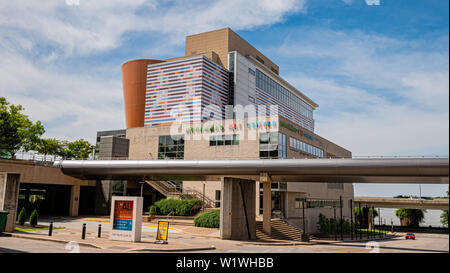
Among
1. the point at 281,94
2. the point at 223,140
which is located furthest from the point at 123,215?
the point at 281,94

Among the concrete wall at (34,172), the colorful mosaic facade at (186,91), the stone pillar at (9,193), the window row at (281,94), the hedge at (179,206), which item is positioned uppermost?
the window row at (281,94)

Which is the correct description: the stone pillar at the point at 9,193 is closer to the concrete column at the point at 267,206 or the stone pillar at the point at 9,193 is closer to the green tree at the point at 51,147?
the concrete column at the point at 267,206

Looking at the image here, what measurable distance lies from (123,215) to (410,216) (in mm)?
Result: 94582

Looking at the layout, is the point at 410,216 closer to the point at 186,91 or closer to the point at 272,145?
the point at 272,145

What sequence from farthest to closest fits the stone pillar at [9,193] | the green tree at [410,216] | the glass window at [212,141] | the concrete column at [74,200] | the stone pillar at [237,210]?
1. the green tree at [410,216]
2. the glass window at [212,141]
3. the concrete column at [74,200]
4. the stone pillar at [237,210]
5. the stone pillar at [9,193]

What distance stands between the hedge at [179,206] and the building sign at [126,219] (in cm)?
2142

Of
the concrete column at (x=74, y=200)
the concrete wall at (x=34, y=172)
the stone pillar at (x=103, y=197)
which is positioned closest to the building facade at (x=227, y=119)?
the stone pillar at (x=103, y=197)

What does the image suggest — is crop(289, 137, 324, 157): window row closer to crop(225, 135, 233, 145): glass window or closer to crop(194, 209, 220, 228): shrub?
crop(225, 135, 233, 145): glass window

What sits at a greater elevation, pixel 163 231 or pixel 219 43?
pixel 219 43

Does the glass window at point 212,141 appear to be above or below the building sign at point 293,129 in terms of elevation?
below

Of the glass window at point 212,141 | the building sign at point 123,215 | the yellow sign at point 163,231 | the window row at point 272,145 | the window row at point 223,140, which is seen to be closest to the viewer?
the building sign at point 123,215

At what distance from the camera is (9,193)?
25297 millimetres

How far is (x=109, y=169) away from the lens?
1523 inches

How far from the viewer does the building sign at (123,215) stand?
73.9 ft
